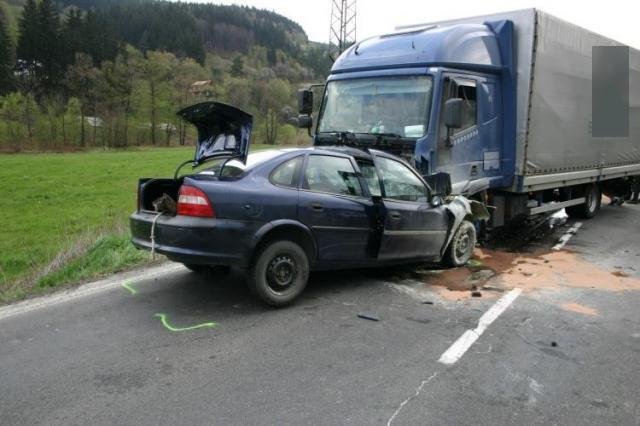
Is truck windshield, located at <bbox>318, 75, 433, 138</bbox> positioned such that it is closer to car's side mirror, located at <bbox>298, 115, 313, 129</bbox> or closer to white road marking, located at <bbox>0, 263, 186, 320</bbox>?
car's side mirror, located at <bbox>298, 115, 313, 129</bbox>

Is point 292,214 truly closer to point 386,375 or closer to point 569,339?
point 386,375

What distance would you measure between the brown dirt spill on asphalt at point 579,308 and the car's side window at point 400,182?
6.33ft

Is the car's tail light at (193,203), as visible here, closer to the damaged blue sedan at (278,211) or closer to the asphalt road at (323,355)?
the damaged blue sedan at (278,211)

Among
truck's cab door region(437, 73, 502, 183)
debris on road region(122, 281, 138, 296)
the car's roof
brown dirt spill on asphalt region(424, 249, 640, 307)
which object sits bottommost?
debris on road region(122, 281, 138, 296)

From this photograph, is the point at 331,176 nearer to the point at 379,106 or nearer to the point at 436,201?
the point at 436,201

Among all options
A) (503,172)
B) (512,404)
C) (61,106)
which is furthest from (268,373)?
(61,106)

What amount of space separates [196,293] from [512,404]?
3.36 metres

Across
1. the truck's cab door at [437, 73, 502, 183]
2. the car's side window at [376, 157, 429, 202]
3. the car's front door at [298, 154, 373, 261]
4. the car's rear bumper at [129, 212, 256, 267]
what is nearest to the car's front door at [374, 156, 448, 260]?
the car's side window at [376, 157, 429, 202]

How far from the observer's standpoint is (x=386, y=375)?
3.95 meters

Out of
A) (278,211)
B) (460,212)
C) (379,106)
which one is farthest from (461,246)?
(278,211)

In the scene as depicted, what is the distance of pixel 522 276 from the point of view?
22.7 feet

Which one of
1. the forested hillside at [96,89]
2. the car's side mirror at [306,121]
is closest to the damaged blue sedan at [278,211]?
the car's side mirror at [306,121]

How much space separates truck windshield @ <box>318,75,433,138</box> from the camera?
7.49 meters

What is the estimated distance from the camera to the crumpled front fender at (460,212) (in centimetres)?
699
